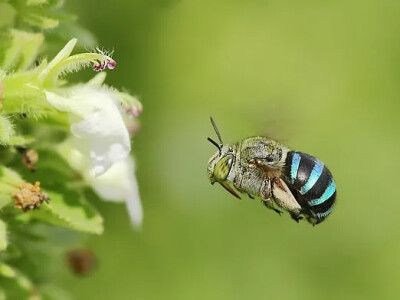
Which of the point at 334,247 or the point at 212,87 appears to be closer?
the point at 334,247

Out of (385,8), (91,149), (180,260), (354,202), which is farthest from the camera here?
(385,8)

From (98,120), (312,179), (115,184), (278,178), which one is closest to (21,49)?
(98,120)

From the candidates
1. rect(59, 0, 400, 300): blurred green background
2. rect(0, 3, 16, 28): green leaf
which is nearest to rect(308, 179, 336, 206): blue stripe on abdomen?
rect(0, 3, 16, 28): green leaf

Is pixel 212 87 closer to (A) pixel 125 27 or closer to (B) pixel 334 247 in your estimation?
(A) pixel 125 27

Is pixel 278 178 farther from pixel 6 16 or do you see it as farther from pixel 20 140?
pixel 6 16

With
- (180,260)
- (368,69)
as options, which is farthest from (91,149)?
(368,69)

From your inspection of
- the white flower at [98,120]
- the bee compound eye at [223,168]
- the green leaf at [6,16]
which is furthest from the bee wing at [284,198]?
the green leaf at [6,16]
